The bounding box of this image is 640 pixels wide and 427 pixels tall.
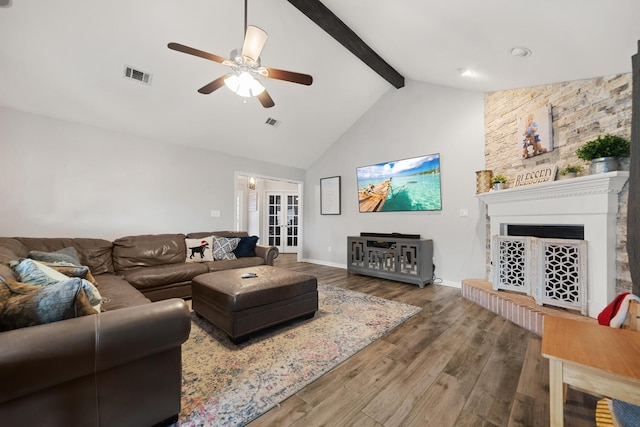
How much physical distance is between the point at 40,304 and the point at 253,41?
218 cm

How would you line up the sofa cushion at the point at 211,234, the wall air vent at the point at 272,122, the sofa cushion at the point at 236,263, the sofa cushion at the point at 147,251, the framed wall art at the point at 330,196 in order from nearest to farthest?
the sofa cushion at the point at 147,251 < the sofa cushion at the point at 236,263 < the sofa cushion at the point at 211,234 < the wall air vent at the point at 272,122 < the framed wall art at the point at 330,196

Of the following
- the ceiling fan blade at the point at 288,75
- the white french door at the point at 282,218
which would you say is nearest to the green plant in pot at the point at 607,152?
the ceiling fan blade at the point at 288,75

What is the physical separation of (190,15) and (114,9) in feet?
2.25

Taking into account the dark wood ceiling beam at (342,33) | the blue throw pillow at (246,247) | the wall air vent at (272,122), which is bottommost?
the blue throw pillow at (246,247)

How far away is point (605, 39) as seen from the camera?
1.91m

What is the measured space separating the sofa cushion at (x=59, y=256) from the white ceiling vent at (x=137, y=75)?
7.17 ft

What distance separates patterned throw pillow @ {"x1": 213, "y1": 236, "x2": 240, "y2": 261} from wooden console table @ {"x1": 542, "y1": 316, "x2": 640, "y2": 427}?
12.7 ft

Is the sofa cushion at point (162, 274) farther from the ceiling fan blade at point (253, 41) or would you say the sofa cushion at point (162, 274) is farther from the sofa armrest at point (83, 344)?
the ceiling fan blade at point (253, 41)

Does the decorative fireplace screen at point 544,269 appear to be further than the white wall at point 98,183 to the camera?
No

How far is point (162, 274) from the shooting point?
124 inches

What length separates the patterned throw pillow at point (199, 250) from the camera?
3.83 m

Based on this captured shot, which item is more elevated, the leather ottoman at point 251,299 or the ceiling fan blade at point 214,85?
the ceiling fan blade at point 214,85

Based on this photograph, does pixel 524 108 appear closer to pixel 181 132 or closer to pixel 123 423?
pixel 123 423

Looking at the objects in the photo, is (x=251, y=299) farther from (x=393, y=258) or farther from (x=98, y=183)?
(x=98, y=183)
